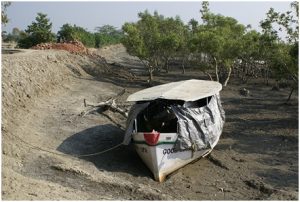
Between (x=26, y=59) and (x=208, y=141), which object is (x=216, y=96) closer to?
(x=208, y=141)

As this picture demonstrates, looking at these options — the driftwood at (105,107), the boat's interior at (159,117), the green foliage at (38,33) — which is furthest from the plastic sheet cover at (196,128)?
the green foliage at (38,33)

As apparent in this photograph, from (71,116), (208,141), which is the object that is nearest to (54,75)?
(71,116)

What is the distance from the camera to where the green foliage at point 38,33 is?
4294 cm

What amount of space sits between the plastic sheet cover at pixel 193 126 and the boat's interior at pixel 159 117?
45 cm

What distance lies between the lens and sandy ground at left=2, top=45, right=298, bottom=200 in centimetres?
1315

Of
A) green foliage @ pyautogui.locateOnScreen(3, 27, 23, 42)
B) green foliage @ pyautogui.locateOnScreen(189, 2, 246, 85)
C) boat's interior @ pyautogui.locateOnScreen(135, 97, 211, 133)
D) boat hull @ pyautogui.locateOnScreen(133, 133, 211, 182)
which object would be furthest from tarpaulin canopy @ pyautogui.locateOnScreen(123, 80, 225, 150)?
green foliage @ pyautogui.locateOnScreen(3, 27, 23, 42)

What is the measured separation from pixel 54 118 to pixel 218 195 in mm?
8956

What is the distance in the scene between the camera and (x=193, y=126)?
15.5 meters

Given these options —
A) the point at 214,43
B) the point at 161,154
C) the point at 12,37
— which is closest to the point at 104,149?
the point at 161,154

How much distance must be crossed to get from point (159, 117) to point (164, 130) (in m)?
0.62

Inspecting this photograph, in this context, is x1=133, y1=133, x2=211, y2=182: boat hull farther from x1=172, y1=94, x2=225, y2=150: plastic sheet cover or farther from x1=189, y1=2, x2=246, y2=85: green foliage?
x1=189, y1=2, x2=246, y2=85: green foliage

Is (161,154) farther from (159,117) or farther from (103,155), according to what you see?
(103,155)

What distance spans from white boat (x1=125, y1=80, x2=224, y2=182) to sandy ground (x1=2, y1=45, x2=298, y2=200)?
1.97 ft

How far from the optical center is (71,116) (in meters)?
19.8
